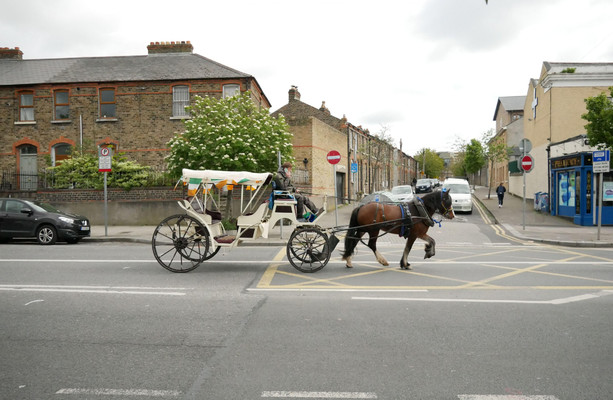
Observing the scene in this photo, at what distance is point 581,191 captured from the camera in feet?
64.6

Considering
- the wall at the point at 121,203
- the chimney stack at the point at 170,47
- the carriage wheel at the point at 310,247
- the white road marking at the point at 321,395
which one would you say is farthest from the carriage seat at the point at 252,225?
the chimney stack at the point at 170,47

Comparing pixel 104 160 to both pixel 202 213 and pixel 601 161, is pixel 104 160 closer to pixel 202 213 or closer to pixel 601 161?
pixel 202 213

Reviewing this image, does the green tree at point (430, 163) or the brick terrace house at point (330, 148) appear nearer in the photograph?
the brick terrace house at point (330, 148)

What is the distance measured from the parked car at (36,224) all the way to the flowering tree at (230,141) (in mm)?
4875

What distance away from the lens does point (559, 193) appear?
73.3 feet

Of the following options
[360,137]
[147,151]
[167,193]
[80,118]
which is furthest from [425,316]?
[360,137]

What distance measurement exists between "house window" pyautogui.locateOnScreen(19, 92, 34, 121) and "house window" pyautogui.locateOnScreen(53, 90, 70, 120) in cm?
147

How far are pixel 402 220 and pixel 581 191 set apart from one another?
15138 millimetres

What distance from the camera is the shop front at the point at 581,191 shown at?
19.1 meters

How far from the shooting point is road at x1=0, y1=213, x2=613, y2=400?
12.2ft

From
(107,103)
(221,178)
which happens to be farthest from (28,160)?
(221,178)

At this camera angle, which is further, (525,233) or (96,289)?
(525,233)

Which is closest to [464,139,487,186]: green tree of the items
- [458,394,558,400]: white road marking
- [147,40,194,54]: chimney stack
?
[147,40,194,54]: chimney stack

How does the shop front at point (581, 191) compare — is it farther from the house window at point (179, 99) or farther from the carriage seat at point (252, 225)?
the house window at point (179, 99)
